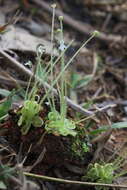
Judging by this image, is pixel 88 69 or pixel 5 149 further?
pixel 88 69

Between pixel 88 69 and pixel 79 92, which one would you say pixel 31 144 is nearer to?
pixel 79 92

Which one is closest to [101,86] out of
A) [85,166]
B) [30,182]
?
[85,166]

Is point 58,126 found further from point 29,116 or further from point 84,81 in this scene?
point 84,81

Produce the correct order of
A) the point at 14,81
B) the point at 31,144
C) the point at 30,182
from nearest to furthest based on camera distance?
the point at 30,182, the point at 31,144, the point at 14,81

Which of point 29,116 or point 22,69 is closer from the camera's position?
point 29,116

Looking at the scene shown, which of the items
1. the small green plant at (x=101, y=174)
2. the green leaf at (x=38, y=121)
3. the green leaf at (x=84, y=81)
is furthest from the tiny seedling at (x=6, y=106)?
the green leaf at (x=84, y=81)

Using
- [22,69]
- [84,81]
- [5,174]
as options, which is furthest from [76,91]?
[5,174]

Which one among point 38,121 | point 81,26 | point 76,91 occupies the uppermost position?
point 81,26

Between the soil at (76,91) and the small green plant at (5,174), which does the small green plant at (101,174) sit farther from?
the small green plant at (5,174)
